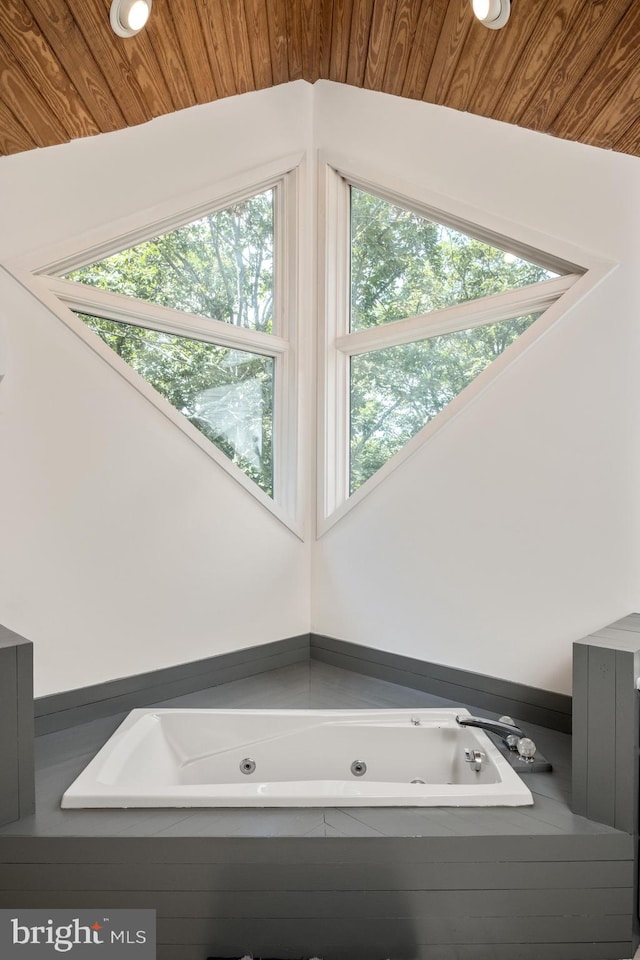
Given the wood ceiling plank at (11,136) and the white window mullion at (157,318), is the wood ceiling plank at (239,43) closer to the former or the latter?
the wood ceiling plank at (11,136)

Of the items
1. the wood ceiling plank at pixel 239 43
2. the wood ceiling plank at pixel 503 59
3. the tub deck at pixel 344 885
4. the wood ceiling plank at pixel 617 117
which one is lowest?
the tub deck at pixel 344 885

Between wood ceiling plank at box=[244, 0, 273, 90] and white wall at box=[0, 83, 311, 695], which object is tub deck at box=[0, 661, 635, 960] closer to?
white wall at box=[0, 83, 311, 695]

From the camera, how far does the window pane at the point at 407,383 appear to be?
2.59 metres

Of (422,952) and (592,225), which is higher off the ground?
(592,225)

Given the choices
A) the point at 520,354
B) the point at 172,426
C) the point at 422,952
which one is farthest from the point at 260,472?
the point at 422,952

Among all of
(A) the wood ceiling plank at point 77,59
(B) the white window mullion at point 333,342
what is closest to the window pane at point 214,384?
(B) the white window mullion at point 333,342

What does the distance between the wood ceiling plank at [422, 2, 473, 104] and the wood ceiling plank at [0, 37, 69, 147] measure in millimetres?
1381

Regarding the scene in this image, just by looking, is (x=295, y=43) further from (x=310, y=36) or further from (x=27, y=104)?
(x=27, y=104)

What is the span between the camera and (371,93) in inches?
113

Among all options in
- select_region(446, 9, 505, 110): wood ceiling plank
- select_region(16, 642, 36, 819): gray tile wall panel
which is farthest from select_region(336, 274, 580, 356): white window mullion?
select_region(16, 642, 36, 819): gray tile wall panel

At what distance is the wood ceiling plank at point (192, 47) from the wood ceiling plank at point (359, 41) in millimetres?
607

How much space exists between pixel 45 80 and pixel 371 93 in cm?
157

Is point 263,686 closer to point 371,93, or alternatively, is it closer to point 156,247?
point 156,247

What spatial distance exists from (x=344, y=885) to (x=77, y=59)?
98.3 inches
